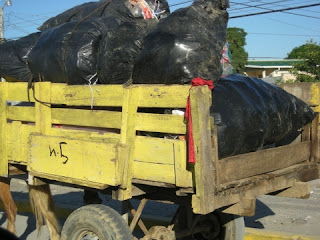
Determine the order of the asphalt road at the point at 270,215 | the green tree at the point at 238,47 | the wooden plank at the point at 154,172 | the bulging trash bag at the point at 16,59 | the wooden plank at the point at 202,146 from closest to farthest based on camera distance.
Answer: the wooden plank at the point at 202,146 < the wooden plank at the point at 154,172 < the bulging trash bag at the point at 16,59 < the asphalt road at the point at 270,215 < the green tree at the point at 238,47

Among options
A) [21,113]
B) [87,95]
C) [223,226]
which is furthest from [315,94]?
[21,113]

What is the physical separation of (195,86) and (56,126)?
4.89ft

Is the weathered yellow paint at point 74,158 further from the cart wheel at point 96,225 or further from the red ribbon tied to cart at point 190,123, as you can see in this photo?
the red ribbon tied to cart at point 190,123

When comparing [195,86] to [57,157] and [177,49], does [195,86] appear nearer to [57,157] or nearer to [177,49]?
[177,49]

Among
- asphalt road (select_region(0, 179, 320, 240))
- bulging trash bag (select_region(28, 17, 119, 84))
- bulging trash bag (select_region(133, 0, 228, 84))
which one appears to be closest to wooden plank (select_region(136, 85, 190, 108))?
bulging trash bag (select_region(133, 0, 228, 84))

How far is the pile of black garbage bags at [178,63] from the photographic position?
10.0ft

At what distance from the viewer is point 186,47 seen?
302cm

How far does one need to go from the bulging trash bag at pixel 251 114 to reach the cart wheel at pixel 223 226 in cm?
90

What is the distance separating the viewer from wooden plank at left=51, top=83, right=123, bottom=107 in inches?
127

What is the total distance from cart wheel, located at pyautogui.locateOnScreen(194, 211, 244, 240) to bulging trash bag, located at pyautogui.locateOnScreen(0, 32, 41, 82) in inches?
89.4

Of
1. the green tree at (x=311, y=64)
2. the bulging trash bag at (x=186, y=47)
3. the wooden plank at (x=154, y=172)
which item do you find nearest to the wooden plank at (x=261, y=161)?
the wooden plank at (x=154, y=172)

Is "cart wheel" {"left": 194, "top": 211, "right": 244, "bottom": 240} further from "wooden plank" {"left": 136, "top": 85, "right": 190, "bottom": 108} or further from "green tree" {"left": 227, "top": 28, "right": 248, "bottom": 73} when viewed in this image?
"green tree" {"left": 227, "top": 28, "right": 248, "bottom": 73}

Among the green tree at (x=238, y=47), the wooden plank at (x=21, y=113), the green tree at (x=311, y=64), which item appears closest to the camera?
the wooden plank at (x=21, y=113)

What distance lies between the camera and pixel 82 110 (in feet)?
11.4
